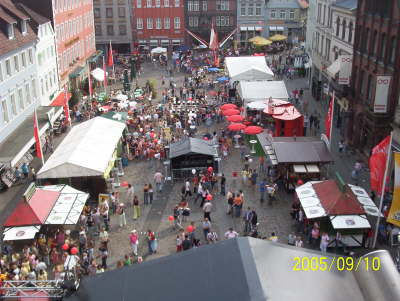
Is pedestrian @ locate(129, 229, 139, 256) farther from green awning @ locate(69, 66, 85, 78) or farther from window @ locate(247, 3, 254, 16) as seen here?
window @ locate(247, 3, 254, 16)

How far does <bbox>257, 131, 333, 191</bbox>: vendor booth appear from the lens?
25.0m

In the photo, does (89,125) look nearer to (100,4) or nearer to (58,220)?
(58,220)

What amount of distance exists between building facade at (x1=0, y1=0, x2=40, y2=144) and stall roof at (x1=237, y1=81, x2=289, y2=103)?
15768 millimetres

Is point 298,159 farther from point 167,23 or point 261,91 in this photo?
point 167,23

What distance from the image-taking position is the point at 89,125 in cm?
2952

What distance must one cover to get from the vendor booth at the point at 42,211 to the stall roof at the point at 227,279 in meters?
10.4

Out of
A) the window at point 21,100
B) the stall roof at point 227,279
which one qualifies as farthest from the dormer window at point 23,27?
the stall roof at point 227,279

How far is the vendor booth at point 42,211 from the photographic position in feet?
64.4

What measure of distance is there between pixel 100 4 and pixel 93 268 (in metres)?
58.4

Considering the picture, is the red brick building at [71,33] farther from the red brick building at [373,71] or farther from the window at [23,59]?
the red brick building at [373,71]

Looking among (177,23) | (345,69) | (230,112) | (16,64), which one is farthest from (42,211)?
(177,23)

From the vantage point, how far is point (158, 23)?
7075 centimetres

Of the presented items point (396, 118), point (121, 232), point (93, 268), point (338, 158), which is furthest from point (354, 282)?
point (338, 158)
